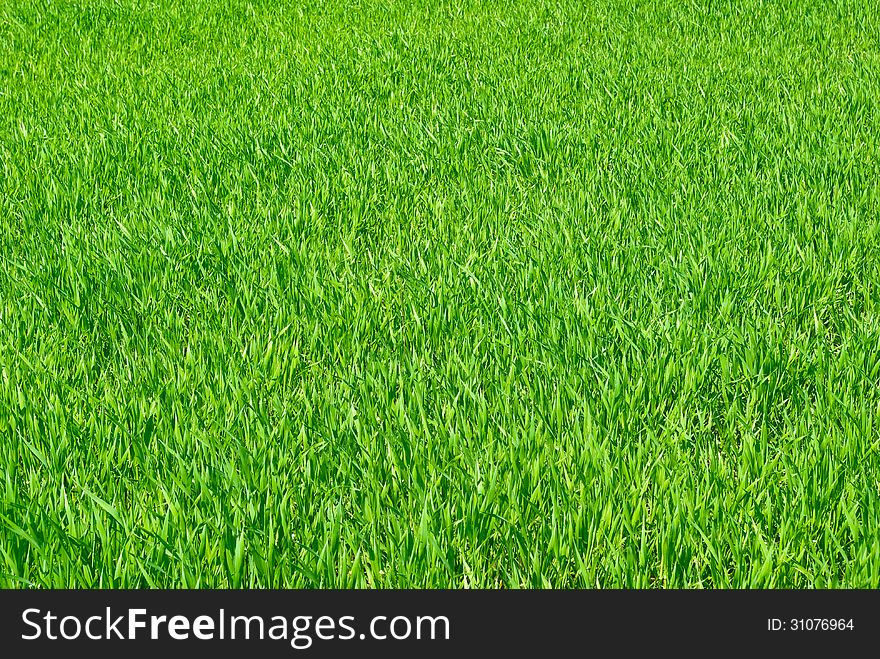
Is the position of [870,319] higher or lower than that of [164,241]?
lower

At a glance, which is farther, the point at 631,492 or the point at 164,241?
the point at 164,241

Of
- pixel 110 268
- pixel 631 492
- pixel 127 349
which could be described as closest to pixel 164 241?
pixel 110 268

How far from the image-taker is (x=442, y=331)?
8.16 feet

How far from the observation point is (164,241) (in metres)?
3.01

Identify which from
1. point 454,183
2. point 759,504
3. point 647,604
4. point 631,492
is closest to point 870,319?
point 759,504

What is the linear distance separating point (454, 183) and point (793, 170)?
1.46m

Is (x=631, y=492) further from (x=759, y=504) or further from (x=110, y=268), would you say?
(x=110, y=268)

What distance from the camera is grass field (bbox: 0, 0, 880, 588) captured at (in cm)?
171

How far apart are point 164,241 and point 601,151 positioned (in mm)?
2023

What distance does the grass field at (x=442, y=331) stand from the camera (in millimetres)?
1711

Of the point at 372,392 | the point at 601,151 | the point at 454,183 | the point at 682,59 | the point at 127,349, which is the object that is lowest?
the point at 372,392

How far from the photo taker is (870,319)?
2.46m

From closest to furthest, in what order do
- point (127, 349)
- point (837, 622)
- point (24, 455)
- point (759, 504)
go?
point (837, 622), point (759, 504), point (24, 455), point (127, 349)

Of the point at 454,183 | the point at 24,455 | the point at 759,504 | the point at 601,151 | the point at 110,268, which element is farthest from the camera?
the point at 601,151
